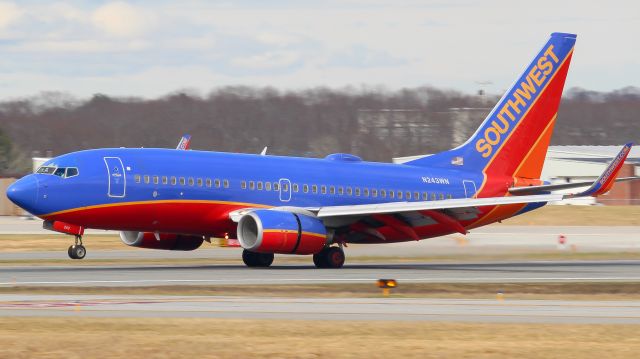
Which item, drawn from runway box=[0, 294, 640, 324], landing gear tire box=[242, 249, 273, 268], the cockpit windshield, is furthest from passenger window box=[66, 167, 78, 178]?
runway box=[0, 294, 640, 324]

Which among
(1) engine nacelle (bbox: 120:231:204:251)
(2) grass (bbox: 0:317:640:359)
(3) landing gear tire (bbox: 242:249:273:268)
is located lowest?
(2) grass (bbox: 0:317:640:359)

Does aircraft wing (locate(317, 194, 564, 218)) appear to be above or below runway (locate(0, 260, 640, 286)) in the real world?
above

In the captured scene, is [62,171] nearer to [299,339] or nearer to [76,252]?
[76,252]

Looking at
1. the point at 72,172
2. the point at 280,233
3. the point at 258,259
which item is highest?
the point at 72,172

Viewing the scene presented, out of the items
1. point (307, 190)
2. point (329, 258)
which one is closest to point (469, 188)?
point (307, 190)

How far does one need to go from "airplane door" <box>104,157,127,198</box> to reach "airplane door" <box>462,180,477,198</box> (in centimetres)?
1504

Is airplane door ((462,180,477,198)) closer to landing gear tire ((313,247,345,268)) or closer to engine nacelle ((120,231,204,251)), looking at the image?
landing gear tire ((313,247,345,268))

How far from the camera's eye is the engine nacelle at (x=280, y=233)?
39156mm

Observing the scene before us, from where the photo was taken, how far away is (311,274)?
37688 mm

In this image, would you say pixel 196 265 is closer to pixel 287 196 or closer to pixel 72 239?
pixel 287 196

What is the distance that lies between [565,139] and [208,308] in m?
138

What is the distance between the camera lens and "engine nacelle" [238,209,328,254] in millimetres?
39156

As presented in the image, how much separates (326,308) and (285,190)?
1755 centimetres

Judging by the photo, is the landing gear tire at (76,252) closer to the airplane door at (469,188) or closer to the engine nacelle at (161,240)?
the engine nacelle at (161,240)
